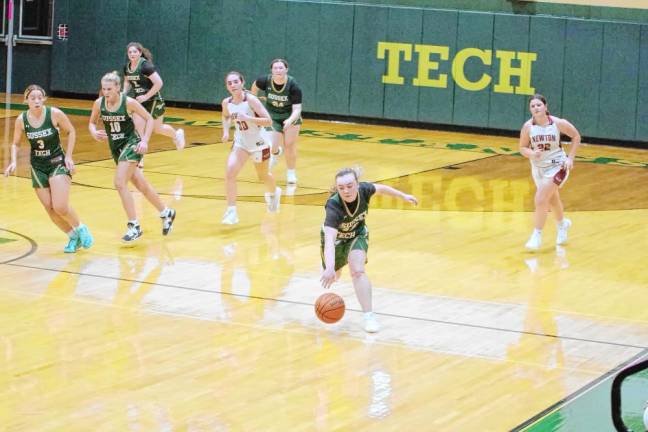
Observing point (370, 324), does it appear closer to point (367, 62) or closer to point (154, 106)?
point (154, 106)

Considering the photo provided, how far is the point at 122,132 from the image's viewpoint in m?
14.1

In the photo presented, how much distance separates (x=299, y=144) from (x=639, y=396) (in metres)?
14.7

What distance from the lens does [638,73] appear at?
24.1 metres

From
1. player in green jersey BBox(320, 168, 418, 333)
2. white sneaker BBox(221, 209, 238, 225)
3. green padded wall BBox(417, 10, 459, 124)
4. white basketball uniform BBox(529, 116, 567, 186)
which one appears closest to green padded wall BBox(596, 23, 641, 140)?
green padded wall BBox(417, 10, 459, 124)

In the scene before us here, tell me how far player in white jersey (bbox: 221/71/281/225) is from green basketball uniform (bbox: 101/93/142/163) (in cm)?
160

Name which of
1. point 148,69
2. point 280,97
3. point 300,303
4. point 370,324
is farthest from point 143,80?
point 370,324

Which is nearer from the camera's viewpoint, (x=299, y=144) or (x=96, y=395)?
(x=96, y=395)

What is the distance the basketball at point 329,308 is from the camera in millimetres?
10484

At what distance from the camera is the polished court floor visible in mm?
8633

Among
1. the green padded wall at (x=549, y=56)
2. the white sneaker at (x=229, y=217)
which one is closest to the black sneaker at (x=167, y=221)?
the white sneaker at (x=229, y=217)

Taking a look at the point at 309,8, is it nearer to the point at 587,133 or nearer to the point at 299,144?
the point at 299,144

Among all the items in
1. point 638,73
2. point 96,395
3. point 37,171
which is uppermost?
point 638,73

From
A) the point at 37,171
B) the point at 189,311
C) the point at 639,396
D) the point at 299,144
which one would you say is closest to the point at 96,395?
the point at 189,311

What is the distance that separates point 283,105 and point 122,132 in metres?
4.46
